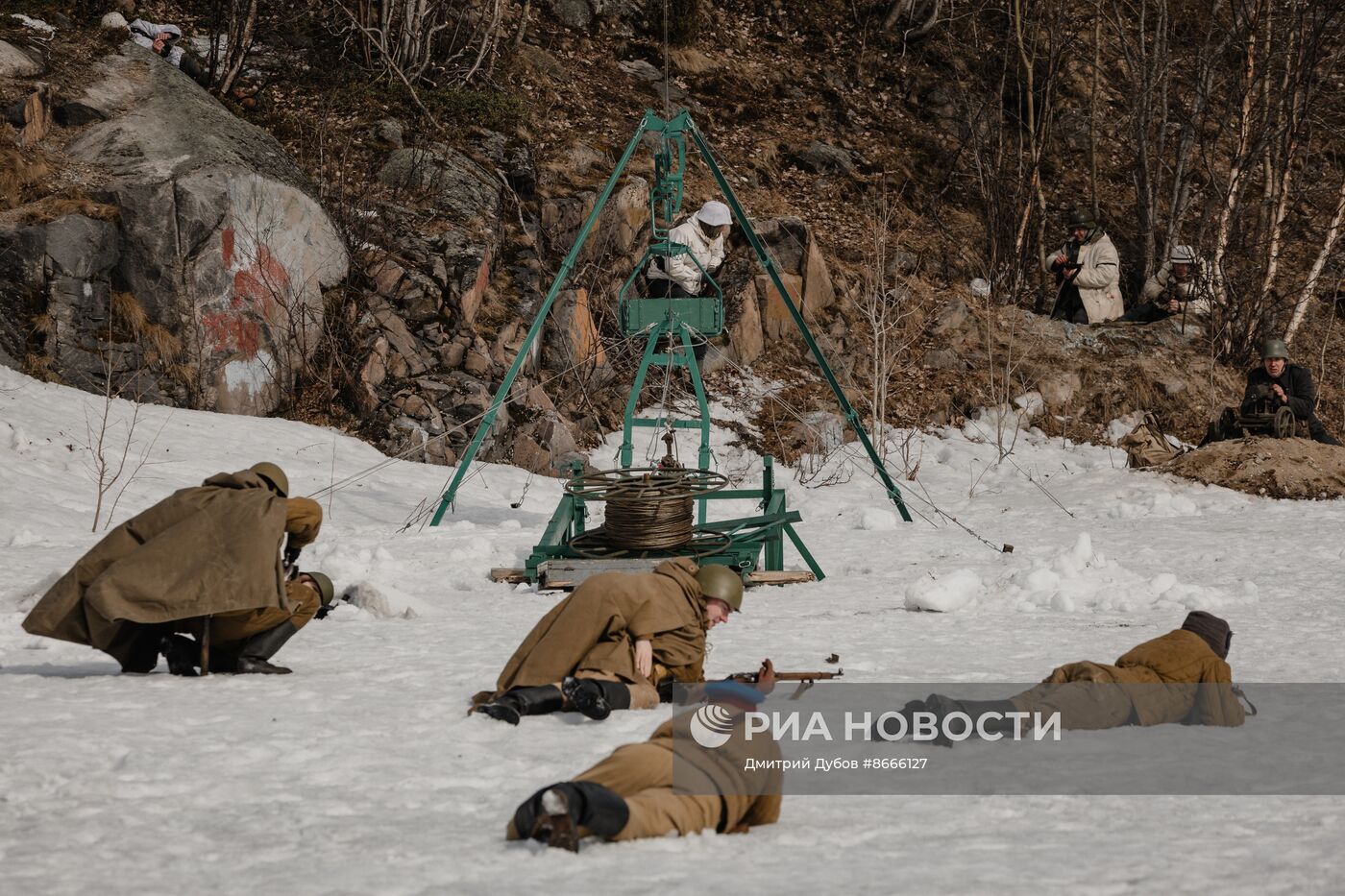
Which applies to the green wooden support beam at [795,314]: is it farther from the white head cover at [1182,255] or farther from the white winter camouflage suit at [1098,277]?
the white head cover at [1182,255]

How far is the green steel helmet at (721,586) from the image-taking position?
18.4 feet

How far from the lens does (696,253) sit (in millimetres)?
15336

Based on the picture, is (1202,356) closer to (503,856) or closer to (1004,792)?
(1004,792)

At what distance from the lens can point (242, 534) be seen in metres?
5.62

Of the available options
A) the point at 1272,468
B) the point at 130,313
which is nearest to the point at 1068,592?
the point at 1272,468

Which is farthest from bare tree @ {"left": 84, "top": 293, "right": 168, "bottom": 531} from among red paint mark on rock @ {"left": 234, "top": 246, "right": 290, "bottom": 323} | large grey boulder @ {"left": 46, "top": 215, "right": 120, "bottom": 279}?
red paint mark on rock @ {"left": 234, "top": 246, "right": 290, "bottom": 323}

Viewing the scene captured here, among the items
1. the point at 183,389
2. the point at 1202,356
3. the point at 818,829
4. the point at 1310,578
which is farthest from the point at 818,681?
the point at 1202,356

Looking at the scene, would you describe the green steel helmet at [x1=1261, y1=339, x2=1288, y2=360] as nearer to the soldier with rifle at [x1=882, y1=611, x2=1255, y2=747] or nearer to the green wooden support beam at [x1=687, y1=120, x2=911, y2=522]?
the green wooden support beam at [x1=687, y1=120, x2=911, y2=522]

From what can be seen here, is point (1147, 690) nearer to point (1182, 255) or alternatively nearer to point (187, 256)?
point (187, 256)

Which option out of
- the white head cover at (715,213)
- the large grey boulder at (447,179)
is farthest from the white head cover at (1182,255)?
the large grey boulder at (447,179)

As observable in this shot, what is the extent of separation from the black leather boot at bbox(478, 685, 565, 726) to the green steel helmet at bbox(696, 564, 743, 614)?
0.73 metres

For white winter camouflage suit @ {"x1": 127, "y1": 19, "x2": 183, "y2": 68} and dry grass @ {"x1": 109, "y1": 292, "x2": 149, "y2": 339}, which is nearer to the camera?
dry grass @ {"x1": 109, "y1": 292, "x2": 149, "y2": 339}

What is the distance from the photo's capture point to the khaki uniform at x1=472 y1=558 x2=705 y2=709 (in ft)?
18.1

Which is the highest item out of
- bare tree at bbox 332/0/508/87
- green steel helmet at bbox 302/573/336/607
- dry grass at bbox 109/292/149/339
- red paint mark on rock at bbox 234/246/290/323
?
bare tree at bbox 332/0/508/87
